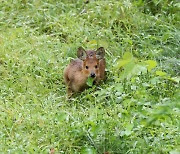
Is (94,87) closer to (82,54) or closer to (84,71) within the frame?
(84,71)

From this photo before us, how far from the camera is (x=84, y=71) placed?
24.3 ft

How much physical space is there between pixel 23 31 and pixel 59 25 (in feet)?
1.72

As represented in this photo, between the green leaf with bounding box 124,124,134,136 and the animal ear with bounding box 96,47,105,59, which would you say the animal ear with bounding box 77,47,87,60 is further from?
the green leaf with bounding box 124,124,134,136

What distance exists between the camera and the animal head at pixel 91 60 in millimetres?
7375

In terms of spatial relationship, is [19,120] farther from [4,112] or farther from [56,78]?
[56,78]

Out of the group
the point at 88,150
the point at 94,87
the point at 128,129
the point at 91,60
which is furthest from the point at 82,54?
the point at 128,129

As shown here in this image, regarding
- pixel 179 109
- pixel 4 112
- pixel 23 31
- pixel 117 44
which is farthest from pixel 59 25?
pixel 179 109

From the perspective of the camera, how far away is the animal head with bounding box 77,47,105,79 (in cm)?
738

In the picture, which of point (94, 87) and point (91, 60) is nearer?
point (94, 87)

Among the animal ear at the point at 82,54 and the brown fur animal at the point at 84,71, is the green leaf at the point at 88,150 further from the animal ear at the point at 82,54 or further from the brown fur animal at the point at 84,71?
the animal ear at the point at 82,54

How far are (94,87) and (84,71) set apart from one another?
12.1 inches

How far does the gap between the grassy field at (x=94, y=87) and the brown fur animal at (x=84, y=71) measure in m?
0.13

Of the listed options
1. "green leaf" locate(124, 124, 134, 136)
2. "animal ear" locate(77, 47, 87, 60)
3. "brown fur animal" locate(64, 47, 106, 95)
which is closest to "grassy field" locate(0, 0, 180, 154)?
"green leaf" locate(124, 124, 134, 136)

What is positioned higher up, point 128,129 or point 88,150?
point 128,129
